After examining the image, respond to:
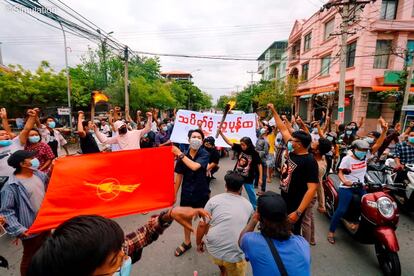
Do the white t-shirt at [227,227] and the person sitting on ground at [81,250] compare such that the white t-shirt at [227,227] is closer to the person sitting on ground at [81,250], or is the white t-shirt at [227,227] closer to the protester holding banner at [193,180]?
the protester holding banner at [193,180]

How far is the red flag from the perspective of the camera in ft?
7.71

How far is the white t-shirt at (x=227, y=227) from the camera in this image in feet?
6.85

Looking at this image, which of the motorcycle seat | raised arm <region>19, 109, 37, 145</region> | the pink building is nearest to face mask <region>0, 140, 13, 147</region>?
raised arm <region>19, 109, 37, 145</region>

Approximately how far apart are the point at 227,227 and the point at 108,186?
1516 millimetres

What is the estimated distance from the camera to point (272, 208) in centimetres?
161

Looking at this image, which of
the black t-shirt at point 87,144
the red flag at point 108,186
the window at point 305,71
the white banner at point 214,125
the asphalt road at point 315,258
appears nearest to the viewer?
the red flag at point 108,186

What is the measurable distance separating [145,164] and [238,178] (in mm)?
1307

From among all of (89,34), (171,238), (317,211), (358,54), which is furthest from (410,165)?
(358,54)

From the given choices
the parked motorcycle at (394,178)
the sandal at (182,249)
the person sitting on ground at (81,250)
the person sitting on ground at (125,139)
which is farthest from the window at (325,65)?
the person sitting on ground at (81,250)

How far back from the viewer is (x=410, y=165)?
13.5 ft

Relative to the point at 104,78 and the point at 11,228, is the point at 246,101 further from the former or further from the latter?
the point at 11,228

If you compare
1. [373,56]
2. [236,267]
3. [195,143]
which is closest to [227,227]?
[236,267]

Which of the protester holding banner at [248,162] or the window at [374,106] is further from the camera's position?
the window at [374,106]

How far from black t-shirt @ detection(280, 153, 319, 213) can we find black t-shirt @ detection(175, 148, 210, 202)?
3.64ft
